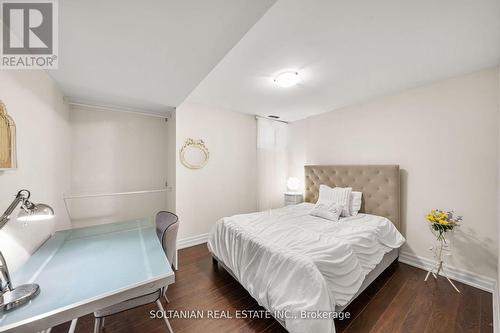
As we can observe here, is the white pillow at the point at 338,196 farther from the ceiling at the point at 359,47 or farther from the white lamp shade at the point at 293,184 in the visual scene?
the ceiling at the point at 359,47

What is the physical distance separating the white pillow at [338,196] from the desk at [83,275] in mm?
2483

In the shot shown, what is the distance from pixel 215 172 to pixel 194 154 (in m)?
0.51

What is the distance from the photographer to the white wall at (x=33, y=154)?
1.15 m

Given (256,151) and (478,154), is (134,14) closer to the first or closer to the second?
(256,151)

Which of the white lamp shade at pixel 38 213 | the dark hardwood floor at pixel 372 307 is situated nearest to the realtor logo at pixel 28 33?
the white lamp shade at pixel 38 213

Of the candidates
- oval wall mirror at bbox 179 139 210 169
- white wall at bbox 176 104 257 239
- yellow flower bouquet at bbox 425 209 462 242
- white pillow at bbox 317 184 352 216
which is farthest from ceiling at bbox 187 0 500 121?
yellow flower bouquet at bbox 425 209 462 242

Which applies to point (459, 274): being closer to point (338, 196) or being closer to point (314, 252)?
point (338, 196)

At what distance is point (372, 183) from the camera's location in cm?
278

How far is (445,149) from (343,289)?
7.14 ft

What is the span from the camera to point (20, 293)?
3.00 feet

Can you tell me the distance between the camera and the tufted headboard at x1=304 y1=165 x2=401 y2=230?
2.55m

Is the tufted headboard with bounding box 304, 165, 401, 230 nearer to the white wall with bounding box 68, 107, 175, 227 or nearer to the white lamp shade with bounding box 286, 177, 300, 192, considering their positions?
the white lamp shade with bounding box 286, 177, 300, 192

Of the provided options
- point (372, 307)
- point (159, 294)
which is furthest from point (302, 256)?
point (159, 294)

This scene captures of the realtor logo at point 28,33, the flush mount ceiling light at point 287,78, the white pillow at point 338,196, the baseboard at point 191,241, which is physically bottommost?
the baseboard at point 191,241
